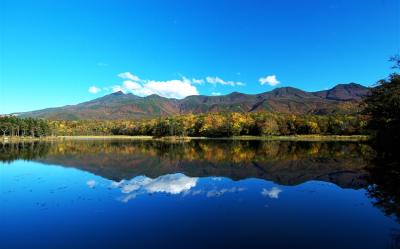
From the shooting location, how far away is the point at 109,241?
1248 cm

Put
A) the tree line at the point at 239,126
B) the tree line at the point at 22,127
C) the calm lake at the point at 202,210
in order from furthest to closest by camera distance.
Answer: the tree line at the point at 239,126 < the tree line at the point at 22,127 < the calm lake at the point at 202,210

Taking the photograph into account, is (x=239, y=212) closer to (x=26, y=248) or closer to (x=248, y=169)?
(x=26, y=248)

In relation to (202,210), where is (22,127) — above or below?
above

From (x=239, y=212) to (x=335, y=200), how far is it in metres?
7.12

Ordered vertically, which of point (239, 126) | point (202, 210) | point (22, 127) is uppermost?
point (22, 127)

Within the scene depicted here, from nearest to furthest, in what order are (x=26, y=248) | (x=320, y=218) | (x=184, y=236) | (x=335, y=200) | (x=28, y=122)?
(x=26, y=248) → (x=184, y=236) → (x=320, y=218) → (x=335, y=200) → (x=28, y=122)

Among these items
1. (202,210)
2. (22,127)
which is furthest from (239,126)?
(202,210)

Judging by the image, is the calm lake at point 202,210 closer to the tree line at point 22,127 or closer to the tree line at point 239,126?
the tree line at point 239,126

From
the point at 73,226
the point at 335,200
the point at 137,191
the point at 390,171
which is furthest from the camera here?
the point at 390,171

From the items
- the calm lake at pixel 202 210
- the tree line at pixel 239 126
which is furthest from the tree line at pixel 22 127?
the calm lake at pixel 202 210

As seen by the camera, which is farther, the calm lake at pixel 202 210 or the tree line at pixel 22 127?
the tree line at pixel 22 127

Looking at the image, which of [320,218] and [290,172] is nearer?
[320,218]

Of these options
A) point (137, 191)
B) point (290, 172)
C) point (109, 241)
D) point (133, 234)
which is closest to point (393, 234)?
point (133, 234)

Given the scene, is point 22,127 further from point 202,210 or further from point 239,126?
point 202,210
